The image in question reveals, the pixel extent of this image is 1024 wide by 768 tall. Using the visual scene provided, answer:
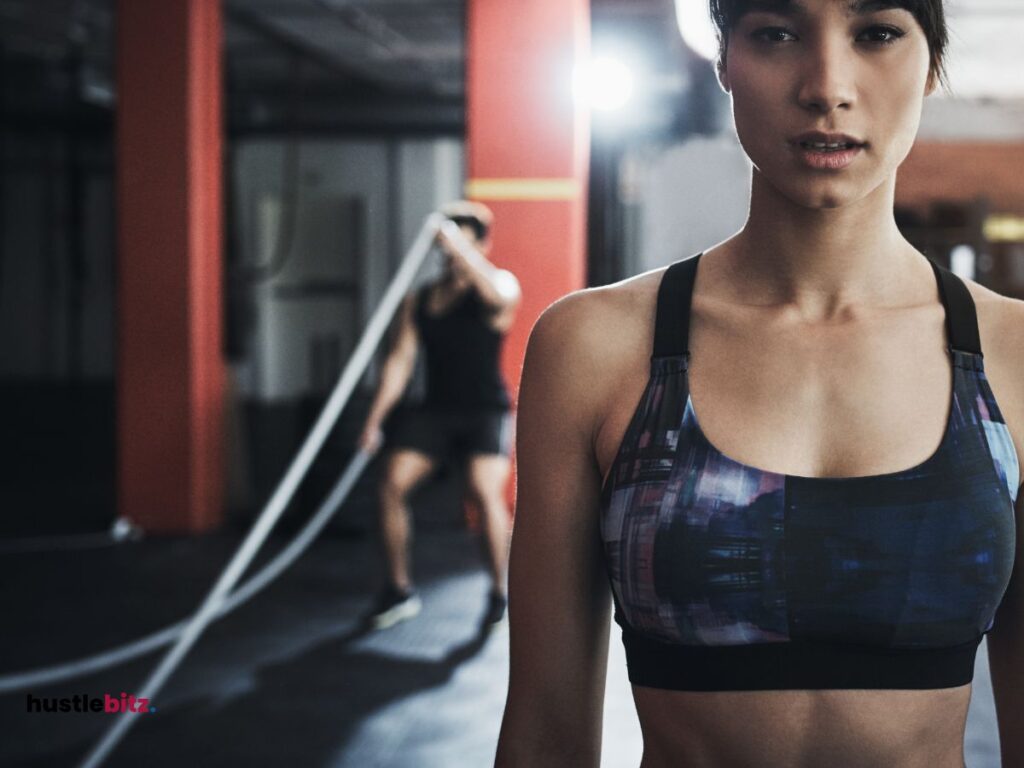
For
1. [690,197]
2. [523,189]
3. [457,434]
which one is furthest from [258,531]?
[690,197]

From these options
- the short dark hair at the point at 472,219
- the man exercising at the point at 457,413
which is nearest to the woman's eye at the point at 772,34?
the man exercising at the point at 457,413

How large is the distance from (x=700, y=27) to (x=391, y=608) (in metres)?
3.28

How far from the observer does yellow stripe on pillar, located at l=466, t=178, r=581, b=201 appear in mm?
5555

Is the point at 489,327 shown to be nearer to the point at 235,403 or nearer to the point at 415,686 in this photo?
the point at 415,686

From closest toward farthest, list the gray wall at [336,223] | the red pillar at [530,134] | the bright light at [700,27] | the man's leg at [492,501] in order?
1. the bright light at [700,27]
2. the man's leg at [492,501]
3. the red pillar at [530,134]
4. the gray wall at [336,223]

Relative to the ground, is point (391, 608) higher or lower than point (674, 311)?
lower

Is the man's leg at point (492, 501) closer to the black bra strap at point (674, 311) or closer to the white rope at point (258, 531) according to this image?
the white rope at point (258, 531)

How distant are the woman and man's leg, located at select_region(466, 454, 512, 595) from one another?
309cm

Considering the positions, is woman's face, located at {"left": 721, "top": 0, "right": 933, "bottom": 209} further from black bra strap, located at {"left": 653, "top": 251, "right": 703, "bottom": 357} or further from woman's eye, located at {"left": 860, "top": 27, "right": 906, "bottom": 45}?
→ black bra strap, located at {"left": 653, "top": 251, "right": 703, "bottom": 357}

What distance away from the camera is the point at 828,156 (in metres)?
0.67

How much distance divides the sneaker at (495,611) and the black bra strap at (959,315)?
327cm

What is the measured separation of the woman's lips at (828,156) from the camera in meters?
0.67

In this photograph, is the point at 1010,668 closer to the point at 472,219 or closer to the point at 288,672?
the point at 288,672

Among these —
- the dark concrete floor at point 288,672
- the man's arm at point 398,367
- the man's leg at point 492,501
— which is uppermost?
the man's arm at point 398,367
